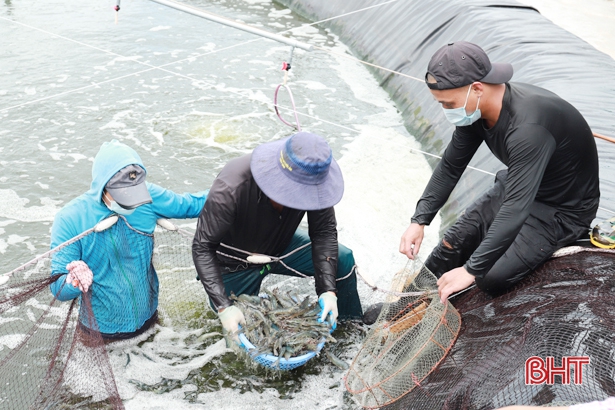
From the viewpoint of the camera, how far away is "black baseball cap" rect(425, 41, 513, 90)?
9.97 feet

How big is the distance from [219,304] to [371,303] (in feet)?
5.85

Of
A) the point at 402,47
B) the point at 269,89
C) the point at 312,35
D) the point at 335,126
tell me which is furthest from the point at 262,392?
the point at 312,35

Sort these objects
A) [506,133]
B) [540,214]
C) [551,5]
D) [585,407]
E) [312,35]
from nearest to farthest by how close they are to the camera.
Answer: [585,407], [506,133], [540,214], [551,5], [312,35]

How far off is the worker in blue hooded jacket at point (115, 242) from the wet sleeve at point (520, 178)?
2.17m

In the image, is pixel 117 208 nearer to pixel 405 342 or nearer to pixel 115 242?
pixel 115 242

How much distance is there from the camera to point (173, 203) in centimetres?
397

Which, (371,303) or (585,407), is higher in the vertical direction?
(585,407)

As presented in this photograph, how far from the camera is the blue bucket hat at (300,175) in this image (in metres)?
Answer: 3.24

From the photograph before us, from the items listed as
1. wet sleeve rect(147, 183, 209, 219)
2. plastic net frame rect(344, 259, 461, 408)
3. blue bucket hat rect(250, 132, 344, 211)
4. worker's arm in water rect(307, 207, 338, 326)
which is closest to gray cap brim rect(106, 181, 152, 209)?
wet sleeve rect(147, 183, 209, 219)

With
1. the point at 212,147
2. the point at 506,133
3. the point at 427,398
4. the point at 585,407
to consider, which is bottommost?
the point at 212,147

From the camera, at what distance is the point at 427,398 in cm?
322

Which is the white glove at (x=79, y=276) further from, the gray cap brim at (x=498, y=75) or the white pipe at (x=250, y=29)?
the white pipe at (x=250, y=29)

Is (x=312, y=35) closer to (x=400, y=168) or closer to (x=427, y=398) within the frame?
(x=400, y=168)

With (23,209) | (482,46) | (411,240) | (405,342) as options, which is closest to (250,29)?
(482,46)
